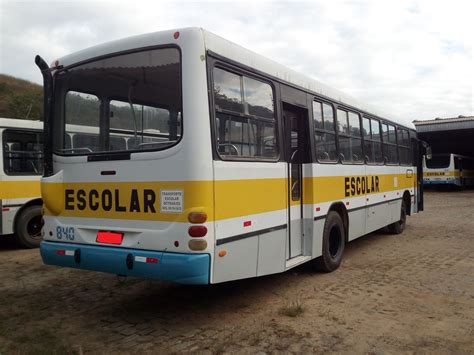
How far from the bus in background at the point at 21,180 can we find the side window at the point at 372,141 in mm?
6666

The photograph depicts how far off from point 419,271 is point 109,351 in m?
4.90

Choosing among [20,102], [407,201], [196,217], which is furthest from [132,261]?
[20,102]

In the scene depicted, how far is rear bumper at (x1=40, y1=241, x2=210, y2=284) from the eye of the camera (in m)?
4.07

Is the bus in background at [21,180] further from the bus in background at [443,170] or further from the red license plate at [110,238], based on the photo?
the bus in background at [443,170]

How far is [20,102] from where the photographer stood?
43.6 m

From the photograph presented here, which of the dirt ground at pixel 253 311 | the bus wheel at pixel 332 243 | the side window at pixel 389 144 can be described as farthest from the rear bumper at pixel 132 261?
the side window at pixel 389 144

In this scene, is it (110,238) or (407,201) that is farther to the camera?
(407,201)

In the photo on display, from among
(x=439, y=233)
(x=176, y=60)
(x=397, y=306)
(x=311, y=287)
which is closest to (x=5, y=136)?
(x=176, y=60)

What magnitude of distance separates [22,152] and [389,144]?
784 cm

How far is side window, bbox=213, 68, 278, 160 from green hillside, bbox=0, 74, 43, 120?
18271 millimetres

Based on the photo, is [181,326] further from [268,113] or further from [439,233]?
[439,233]

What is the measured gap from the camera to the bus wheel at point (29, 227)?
8.99 m

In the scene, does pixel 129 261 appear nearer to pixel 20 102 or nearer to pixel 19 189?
pixel 19 189

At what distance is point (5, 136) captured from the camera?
8.94 meters
